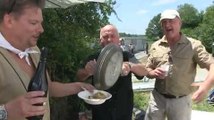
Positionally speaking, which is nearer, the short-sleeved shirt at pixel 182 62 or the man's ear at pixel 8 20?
the man's ear at pixel 8 20

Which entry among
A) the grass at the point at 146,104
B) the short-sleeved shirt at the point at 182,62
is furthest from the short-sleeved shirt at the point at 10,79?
the grass at the point at 146,104

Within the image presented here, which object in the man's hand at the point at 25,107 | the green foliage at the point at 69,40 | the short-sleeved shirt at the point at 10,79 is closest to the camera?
the man's hand at the point at 25,107

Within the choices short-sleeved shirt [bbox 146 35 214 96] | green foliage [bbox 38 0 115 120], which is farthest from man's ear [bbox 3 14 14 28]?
green foliage [bbox 38 0 115 120]

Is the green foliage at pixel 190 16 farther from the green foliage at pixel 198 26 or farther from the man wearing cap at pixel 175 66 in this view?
the man wearing cap at pixel 175 66

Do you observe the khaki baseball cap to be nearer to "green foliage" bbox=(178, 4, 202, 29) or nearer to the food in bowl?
the food in bowl

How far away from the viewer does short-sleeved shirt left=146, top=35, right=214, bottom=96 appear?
15.5 ft

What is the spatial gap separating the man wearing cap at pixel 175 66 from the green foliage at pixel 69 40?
1690 mm

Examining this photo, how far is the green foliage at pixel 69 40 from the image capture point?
6344mm

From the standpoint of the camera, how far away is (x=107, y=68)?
3.05m

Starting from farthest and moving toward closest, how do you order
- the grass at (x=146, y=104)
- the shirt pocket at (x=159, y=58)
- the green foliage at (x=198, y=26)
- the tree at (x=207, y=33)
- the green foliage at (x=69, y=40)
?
the green foliage at (x=198, y=26) < the tree at (x=207, y=33) < the grass at (x=146, y=104) < the green foliage at (x=69, y=40) < the shirt pocket at (x=159, y=58)

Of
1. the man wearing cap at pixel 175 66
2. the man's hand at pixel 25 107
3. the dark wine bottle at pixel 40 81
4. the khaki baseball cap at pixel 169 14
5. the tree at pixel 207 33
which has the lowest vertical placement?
the tree at pixel 207 33

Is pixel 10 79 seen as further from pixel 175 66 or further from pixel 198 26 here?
pixel 198 26

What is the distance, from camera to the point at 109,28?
4309 mm

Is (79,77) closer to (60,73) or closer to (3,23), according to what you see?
(3,23)
